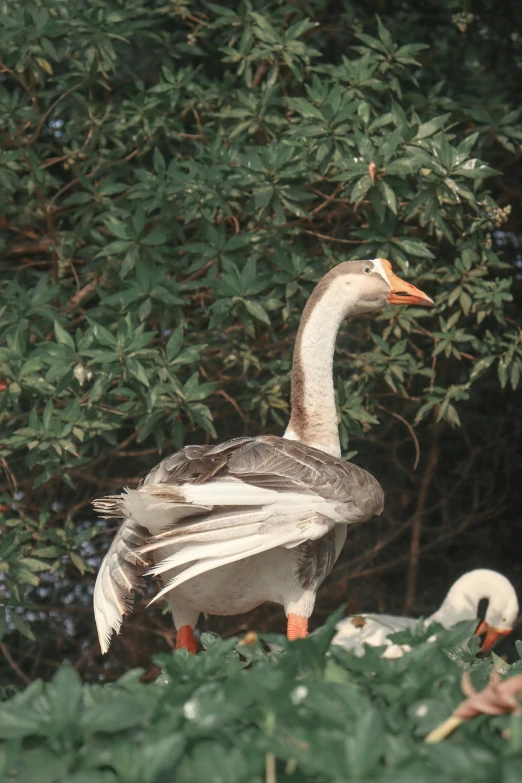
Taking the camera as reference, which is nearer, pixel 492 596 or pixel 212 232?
pixel 212 232

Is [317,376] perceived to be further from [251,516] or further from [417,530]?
[417,530]

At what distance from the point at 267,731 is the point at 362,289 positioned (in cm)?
252

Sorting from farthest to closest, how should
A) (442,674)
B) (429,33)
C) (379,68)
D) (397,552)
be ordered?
(397,552) < (429,33) < (379,68) < (442,674)

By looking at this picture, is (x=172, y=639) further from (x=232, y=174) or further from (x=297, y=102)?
(x=297, y=102)

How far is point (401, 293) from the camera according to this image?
3838 millimetres

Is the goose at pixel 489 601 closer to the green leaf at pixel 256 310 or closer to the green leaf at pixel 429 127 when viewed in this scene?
the green leaf at pixel 256 310

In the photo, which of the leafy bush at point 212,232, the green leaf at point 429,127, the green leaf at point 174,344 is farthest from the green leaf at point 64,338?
the green leaf at point 429,127

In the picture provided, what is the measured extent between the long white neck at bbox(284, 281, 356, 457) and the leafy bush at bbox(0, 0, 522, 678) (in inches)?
12.6

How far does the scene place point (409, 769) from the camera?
4.07 ft

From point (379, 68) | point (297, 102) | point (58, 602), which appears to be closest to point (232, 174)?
point (297, 102)

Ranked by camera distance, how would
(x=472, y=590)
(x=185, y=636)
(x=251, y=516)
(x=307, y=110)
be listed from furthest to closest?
(x=472, y=590) → (x=307, y=110) → (x=185, y=636) → (x=251, y=516)

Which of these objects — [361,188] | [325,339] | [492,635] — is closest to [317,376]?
[325,339]

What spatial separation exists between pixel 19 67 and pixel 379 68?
1.52m

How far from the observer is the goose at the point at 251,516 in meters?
2.88
